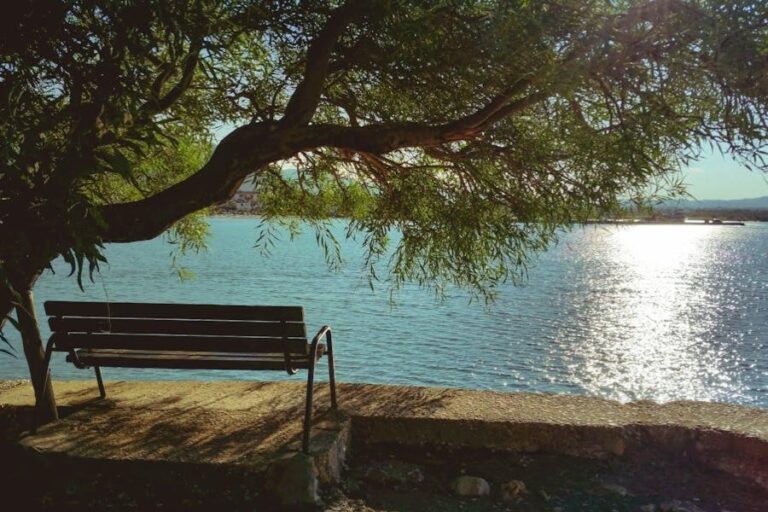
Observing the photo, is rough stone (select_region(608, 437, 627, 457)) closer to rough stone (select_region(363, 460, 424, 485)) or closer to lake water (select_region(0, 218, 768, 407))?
rough stone (select_region(363, 460, 424, 485))

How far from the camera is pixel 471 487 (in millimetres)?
4531

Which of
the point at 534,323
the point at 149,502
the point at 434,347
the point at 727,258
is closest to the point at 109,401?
the point at 149,502

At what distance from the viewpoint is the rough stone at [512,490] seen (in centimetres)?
448

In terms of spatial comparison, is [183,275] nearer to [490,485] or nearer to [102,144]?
[102,144]

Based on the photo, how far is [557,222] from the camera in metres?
6.72

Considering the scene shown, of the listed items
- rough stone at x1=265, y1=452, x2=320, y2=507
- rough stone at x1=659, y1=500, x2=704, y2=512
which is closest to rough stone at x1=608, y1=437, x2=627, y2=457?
rough stone at x1=659, y1=500, x2=704, y2=512

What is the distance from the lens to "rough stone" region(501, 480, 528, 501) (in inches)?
177

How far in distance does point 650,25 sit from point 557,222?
2.27 meters

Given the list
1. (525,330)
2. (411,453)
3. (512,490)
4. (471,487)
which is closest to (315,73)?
(411,453)

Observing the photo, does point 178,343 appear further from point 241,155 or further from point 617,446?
point 617,446

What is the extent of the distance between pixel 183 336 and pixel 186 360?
0.59 ft

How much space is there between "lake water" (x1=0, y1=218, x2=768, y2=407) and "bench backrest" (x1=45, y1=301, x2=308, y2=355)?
637mm

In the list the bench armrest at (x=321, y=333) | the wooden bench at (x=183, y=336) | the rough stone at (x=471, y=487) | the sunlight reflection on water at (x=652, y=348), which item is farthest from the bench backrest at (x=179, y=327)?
the sunlight reflection on water at (x=652, y=348)

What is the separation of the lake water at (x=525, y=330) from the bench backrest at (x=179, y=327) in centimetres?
64
